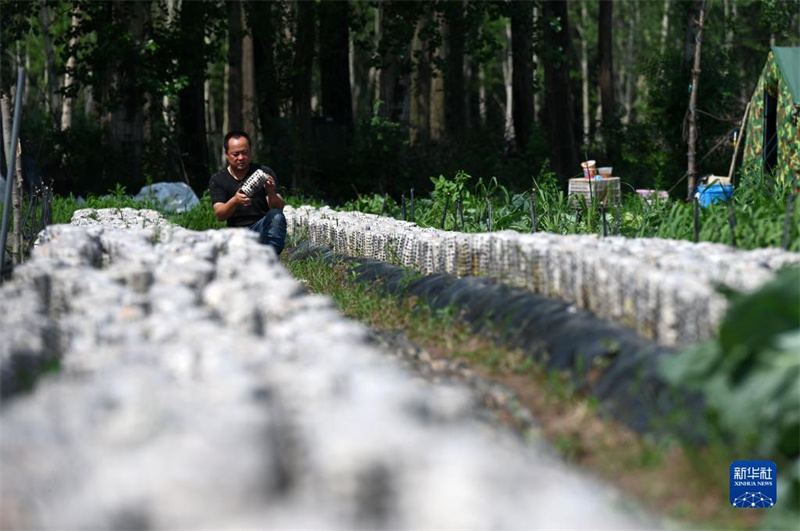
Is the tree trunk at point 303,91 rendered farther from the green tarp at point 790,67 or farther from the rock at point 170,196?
the green tarp at point 790,67

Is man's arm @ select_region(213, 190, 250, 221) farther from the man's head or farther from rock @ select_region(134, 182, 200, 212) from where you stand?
rock @ select_region(134, 182, 200, 212)

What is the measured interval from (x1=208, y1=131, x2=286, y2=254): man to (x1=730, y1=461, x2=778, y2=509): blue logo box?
496 cm

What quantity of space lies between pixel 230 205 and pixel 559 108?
46.7 feet

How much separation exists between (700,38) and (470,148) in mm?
10410

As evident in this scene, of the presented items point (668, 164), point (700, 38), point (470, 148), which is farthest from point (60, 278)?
point (668, 164)

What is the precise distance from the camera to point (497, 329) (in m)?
5.72

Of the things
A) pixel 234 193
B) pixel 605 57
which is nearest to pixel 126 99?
pixel 234 193

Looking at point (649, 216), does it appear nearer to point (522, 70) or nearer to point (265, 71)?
point (522, 70)

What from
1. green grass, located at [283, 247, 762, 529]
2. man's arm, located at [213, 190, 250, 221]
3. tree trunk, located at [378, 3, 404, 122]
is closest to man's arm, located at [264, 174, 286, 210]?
man's arm, located at [213, 190, 250, 221]

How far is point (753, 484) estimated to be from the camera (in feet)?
12.1

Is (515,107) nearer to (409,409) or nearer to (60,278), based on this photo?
(60,278)

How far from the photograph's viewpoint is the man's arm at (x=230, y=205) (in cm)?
795

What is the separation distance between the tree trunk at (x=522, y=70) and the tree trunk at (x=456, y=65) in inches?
40.6

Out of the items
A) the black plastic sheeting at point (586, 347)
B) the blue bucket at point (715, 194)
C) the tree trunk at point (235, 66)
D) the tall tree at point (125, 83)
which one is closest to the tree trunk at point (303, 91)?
the tree trunk at point (235, 66)
